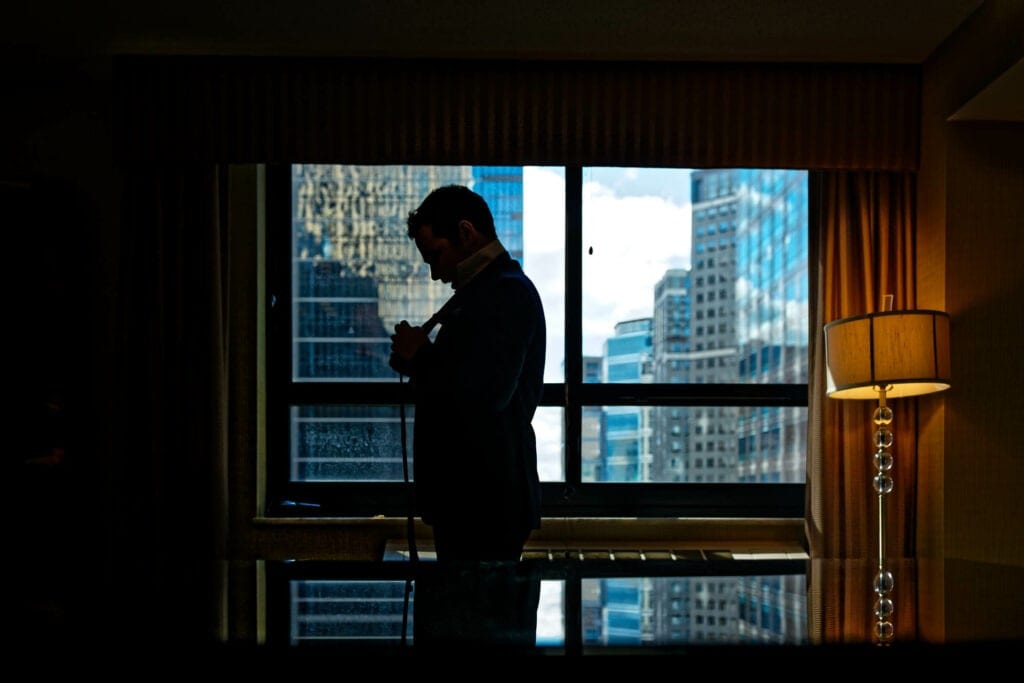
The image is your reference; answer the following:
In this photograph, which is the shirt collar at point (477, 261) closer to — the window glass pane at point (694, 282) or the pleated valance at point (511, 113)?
the pleated valance at point (511, 113)

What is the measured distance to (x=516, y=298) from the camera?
235 centimetres

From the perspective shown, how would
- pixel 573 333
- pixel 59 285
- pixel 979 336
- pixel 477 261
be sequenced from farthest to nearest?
pixel 573 333 → pixel 59 285 → pixel 979 336 → pixel 477 261

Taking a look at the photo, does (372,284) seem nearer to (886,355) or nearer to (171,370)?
(171,370)

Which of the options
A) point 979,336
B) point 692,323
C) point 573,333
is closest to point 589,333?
point 573,333

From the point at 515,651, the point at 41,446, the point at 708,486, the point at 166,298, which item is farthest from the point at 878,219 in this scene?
the point at 515,651

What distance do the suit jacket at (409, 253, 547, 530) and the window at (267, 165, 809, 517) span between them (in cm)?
212

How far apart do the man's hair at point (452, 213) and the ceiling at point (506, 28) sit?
1391 mm

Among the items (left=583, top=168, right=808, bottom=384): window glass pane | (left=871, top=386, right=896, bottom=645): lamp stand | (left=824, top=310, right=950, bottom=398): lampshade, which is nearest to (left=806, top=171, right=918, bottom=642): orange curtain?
(left=871, top=386, right=896, bottom=645): lamp stand

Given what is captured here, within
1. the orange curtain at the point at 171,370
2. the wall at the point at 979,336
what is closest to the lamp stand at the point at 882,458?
the wall at the point at 979,336

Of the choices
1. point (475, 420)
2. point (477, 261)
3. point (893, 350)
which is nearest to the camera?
point (475, 420)

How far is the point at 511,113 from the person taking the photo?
421 cm

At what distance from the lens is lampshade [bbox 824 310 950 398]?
3633 mm

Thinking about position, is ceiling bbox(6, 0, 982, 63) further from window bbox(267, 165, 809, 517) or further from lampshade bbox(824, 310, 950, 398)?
lampshade bbox(824, 310, 950, 398)

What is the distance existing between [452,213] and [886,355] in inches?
71.3
